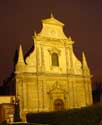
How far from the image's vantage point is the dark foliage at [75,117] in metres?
17.2

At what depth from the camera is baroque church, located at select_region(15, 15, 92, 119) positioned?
32.3 m

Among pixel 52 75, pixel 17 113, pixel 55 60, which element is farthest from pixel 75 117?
pixel 55 60

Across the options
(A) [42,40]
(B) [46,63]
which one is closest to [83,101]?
(B) [46,63]

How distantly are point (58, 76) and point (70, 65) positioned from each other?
2.37 metres

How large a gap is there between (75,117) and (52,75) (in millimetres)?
15088

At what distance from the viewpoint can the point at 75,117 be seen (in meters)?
19.4

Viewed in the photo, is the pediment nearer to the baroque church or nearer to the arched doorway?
the baroque church

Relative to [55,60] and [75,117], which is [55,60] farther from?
[75,117]

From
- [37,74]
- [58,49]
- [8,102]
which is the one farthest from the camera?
[58,49]

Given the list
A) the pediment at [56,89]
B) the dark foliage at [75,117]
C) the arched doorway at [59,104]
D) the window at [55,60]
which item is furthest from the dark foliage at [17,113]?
the window at [55,60]

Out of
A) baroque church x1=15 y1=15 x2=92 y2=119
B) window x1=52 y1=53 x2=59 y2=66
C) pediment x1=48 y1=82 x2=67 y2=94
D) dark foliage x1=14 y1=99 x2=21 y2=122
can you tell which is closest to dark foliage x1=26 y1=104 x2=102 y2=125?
dark foliage x1=14 y1=99 x2=21 y2=122

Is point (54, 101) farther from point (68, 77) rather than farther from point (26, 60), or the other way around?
point (26, 60)

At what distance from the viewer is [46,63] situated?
34.5m

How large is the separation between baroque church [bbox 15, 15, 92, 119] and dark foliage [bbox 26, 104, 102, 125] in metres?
6.85
